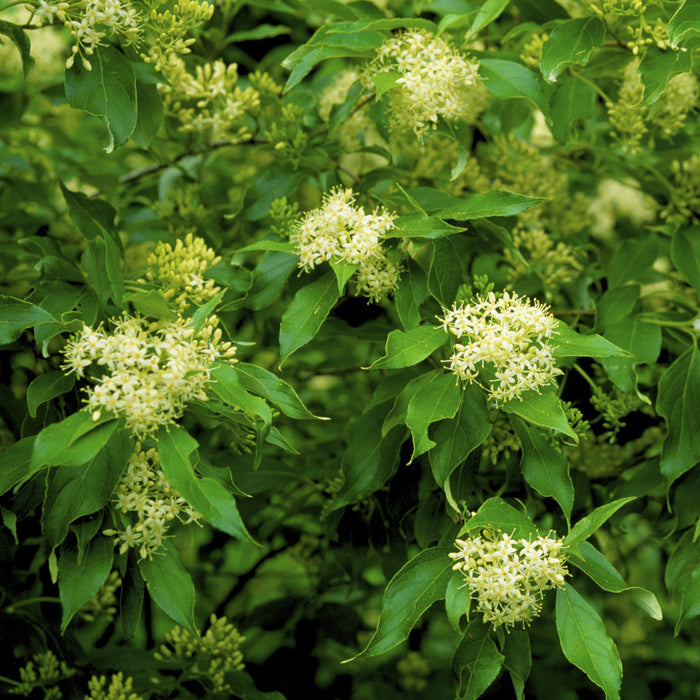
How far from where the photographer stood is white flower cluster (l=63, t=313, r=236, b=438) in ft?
4.43

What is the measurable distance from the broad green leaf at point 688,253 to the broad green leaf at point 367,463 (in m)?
0.92

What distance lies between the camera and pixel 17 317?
155 centimetres

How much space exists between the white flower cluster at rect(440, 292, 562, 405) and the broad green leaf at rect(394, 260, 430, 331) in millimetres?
126

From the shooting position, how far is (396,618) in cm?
146

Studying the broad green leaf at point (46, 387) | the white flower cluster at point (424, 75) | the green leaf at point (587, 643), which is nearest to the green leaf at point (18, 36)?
the broad green leaf at point (46, 387)

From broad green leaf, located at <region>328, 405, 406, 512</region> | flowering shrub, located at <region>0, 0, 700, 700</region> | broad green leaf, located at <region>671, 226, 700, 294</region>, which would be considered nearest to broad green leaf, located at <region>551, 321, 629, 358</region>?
flowering shrub, located at <region>0, 0, 700, 700</region>

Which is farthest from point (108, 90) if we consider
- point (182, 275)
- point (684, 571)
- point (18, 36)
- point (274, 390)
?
point (684, 571)

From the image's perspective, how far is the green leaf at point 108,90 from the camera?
5.56ft

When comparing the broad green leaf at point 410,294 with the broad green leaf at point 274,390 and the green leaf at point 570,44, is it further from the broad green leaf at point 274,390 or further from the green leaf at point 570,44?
the green leaf at point 570,44

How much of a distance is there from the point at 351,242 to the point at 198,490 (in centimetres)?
62

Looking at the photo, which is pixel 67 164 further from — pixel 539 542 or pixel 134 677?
pixel 539 542

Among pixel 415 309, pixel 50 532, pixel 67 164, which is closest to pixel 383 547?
pixel 415 309

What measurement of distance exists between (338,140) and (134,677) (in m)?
1.58

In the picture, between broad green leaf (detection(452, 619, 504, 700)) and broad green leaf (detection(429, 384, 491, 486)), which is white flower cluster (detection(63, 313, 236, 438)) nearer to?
broad green leaf (detection(429, 384, 491, 486))
